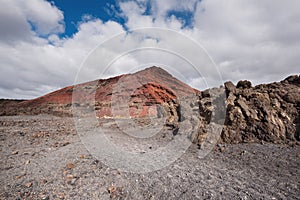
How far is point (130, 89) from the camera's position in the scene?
2141 cm

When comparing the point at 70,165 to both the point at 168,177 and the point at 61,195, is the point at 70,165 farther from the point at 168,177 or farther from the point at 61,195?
the point at 168,177

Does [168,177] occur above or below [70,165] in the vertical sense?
below

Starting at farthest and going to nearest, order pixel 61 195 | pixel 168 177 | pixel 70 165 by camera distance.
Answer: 1. pixel 70 165
2. pixel 168 177
3. pixel 61 195

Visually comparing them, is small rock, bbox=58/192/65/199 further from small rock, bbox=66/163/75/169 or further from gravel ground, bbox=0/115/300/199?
small rock, bbox=66/163/75/169

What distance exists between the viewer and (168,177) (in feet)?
12.9

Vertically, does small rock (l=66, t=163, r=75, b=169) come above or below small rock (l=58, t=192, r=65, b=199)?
above

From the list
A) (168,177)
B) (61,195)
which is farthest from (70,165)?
(168,177)

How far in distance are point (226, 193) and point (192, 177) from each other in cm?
85

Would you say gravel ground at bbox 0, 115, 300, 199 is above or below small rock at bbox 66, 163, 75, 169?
below

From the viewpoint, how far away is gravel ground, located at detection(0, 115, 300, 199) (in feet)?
10.6

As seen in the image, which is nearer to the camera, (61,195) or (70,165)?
(61,195)

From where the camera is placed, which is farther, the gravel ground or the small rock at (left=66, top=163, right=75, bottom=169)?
the small rock at (left=66, top=163, right=75, bottom=169)

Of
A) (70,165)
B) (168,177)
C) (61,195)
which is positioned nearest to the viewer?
(61,195)

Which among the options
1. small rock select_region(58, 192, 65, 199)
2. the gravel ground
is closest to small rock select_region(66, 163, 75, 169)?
the gravel ground
